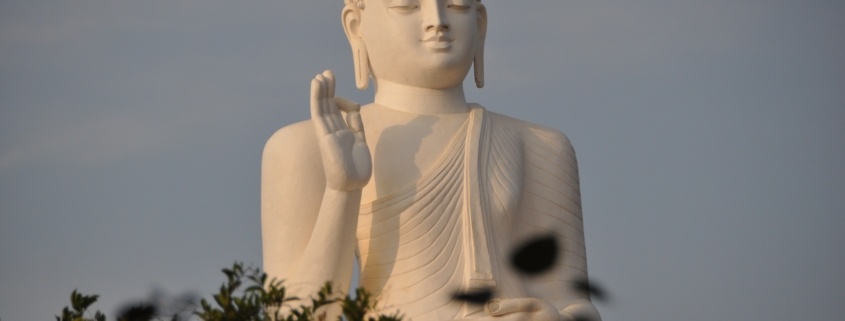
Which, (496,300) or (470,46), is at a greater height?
(470,46)

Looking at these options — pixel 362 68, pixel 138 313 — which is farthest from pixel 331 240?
pixel 138 313

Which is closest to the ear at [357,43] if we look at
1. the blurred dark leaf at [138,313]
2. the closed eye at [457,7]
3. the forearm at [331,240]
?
the closed eye at [457,7]

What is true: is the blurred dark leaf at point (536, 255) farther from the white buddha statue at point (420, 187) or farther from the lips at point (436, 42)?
the lips at point (436, 42)

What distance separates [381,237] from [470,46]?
4.75ft

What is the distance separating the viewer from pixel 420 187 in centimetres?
1322

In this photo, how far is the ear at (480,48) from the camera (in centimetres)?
1399

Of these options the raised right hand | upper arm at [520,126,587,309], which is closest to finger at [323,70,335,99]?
the raised right hand

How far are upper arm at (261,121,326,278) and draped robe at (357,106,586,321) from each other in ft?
1.22

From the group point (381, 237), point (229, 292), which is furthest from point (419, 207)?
point (229, 292)

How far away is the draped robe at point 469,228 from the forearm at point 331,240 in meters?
0.33

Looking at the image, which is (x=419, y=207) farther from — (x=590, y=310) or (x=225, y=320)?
(x=225, y=320)

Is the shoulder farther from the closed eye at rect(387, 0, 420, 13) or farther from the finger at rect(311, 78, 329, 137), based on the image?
the finger at rect(311, 78, 329, 137)

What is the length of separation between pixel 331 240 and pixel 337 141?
0.63m

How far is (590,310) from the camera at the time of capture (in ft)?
43.1
